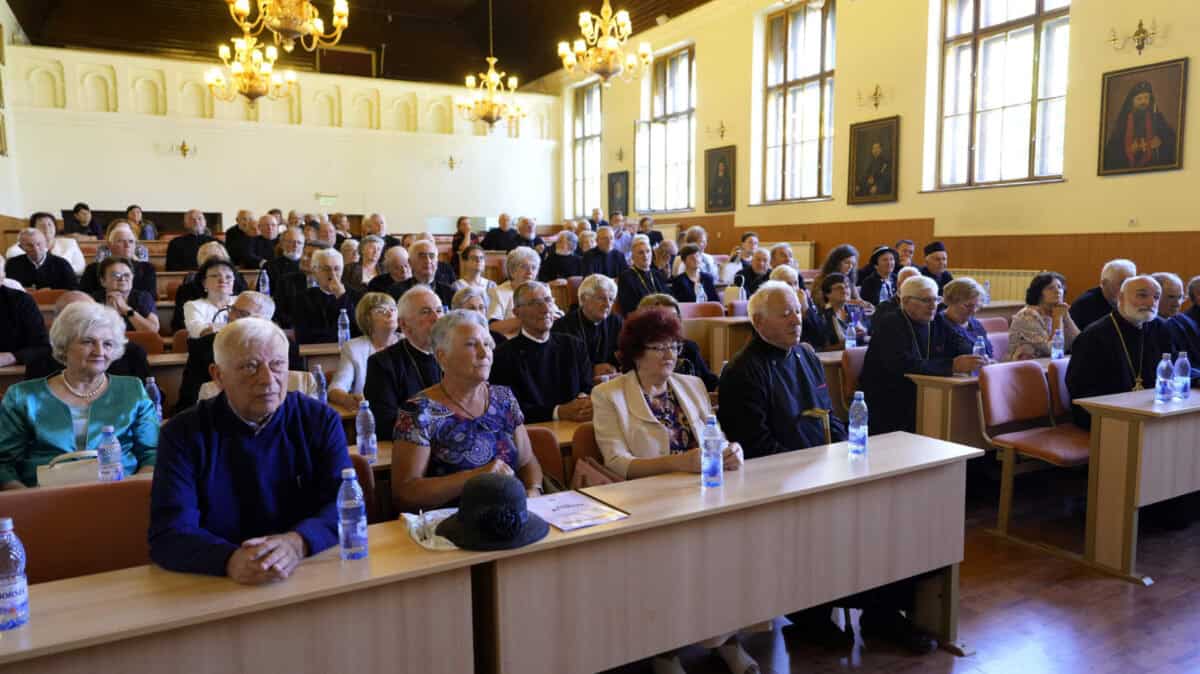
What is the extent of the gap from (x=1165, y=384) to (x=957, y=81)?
8.08 meters

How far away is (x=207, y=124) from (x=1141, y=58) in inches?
627

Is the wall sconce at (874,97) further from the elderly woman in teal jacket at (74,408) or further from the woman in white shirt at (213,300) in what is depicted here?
the elderly woman in teal jacket at (74,408)

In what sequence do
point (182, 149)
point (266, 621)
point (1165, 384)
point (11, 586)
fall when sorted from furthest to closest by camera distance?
point (182, 149)
point (1165, 384)
point (266, 621)
point (11, 586)

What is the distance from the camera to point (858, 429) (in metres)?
3.00

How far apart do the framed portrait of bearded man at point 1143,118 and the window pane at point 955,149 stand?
6.42 ft

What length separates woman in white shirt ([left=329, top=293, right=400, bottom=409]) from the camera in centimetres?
427

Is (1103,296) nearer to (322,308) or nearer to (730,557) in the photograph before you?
(730,557)

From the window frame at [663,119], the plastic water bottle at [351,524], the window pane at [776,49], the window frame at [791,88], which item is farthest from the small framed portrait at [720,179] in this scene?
the plastic water bottle at [351,524]

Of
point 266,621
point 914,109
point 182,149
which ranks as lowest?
point 266,621

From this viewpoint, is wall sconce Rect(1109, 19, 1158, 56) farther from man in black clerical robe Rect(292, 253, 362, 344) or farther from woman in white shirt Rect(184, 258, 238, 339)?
woman in white shirt Rect(184, 258, 238, 339)

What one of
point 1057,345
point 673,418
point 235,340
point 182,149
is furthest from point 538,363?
point 182,149

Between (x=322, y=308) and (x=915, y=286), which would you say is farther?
(x=322, y=308)

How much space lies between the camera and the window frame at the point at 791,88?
12750 mm

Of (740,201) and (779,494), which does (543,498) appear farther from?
(740,201)
